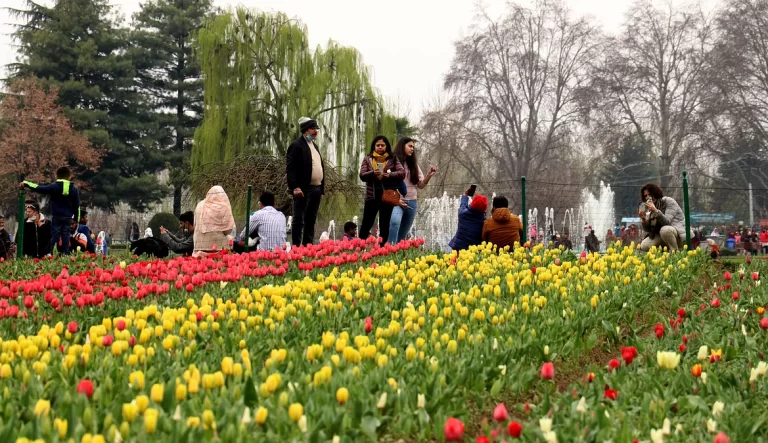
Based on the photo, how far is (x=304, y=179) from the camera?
1000cm

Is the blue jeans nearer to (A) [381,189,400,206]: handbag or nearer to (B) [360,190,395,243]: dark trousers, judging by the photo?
(B) [360,190,395,243]: dark trousers

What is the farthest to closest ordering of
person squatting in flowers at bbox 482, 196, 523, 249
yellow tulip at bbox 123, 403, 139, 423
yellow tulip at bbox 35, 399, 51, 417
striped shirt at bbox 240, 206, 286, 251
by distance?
striped shirt at bbox 240, 206, 286, 251, person squatting in flowers at bbox 482, 196, 523, 249, yellow tulip at bbox 35, 399, 51, 417, yellow tulip at bbox 123, 403, 139, 423

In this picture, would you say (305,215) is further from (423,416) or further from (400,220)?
(423,416)

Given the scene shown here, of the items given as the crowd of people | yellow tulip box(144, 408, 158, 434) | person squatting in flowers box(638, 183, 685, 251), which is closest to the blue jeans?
the crowd of people

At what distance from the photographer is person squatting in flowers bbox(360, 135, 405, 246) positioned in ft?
32.6

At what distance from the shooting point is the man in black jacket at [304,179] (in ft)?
32.5

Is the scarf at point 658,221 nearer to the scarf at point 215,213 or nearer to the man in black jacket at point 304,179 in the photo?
the man in black jacket at point 304,179

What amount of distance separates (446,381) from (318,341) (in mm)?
990

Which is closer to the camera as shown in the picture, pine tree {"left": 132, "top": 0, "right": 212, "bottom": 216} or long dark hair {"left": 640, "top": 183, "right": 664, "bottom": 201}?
long dark hair {"left": 640, "top": 183, "right": 664, "bottom": 201}

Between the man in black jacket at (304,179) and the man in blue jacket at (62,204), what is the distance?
3372 millimetres

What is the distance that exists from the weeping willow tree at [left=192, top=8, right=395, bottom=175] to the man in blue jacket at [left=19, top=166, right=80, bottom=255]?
1408 cm

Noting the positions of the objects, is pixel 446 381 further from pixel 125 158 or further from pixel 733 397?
pixel 125 158

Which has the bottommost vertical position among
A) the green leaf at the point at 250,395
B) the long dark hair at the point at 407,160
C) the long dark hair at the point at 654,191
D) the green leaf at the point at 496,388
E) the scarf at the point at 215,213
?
the green leaf at the point at 496,388

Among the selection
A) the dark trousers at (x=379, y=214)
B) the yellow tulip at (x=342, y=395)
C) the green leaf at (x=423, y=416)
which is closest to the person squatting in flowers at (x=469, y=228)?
the dark trousers at (x=379, y=214)
